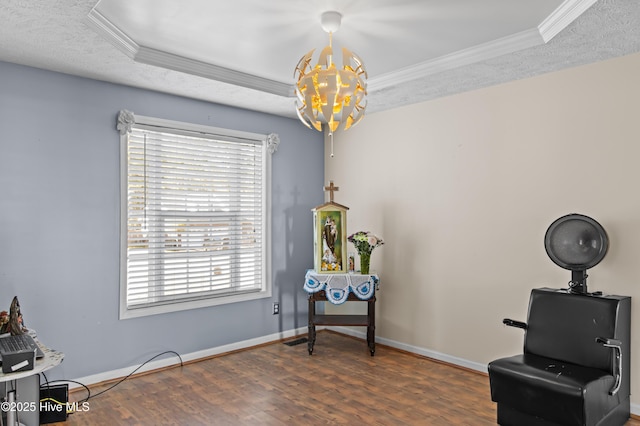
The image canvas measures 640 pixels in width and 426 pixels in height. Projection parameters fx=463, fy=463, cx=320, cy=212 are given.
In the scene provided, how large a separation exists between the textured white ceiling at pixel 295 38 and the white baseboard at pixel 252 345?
2344 mm

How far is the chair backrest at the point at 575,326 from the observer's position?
284cm

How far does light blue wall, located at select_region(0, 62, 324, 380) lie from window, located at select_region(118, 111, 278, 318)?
107mm

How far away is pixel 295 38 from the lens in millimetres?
3127

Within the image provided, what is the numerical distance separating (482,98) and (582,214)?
4.16 feet

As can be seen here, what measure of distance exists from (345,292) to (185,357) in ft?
5.13

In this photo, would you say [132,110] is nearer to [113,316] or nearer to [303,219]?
[113,316]

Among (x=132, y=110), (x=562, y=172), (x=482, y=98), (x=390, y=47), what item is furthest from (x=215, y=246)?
(x=562, y=172)

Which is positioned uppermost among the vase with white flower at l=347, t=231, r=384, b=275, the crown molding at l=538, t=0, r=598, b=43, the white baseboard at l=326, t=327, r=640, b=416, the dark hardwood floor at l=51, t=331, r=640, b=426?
the crown molding at l=538, t=0, r=598, b=43

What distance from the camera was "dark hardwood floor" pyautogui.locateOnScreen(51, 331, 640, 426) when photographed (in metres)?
3.04

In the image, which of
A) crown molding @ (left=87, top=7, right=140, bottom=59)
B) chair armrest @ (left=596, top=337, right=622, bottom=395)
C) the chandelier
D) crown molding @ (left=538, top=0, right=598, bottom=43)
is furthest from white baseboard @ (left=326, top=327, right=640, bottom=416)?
crown molding @ (left=87, top=7, right=140, bottom=59)

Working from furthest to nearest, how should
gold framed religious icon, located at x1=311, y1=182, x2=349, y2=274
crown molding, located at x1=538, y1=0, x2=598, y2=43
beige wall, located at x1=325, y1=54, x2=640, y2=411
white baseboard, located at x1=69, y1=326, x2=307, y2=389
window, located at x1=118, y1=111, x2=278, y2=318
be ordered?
gold framed religious icon, located at x1=311, y1=182, x2=349, y2=274 → window, located at x1=118, y1=111, x2=278, y2=318 → white baseboard, located at x1=69, y1=326, x2=307, y2=389 → beige wall, located at x1=325, y1=54, x2=640, y2=411 → crown molding, located at x1=538, y1=0, x2=598, y2=43

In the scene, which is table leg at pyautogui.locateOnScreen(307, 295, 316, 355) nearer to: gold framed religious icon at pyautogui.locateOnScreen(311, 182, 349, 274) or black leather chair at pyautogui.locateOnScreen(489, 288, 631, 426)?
gold framed religious icon at pyautogui.locateOnScreen(311, 182, 349, 274)

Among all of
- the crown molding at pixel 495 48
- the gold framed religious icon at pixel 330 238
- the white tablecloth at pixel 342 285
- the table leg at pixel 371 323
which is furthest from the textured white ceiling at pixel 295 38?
the table leg at pixel 371 323

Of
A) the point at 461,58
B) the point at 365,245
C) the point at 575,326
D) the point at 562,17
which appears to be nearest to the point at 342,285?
the point at 365,245
